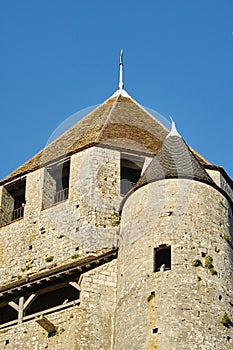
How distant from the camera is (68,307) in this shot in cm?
2164

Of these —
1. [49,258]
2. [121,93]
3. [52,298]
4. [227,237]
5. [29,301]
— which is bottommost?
[29,301]

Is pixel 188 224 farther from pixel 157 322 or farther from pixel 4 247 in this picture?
pixel 4 247

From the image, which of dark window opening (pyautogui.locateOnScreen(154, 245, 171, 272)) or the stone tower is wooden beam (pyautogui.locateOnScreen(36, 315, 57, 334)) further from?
dark window opening (pyautogui.locateOnScreen(154, 245, 171, 272))

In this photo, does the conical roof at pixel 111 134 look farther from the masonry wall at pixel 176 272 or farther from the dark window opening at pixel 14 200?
the masonry wall at pixel 176 272

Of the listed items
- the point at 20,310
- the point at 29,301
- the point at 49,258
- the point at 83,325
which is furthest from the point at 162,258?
the point at 49,258

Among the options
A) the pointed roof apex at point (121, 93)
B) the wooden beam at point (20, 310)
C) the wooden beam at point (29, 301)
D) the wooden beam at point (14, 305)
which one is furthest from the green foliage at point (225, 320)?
the pointed roof apex at point (121, 93)

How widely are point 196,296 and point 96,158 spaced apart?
695 centimetres

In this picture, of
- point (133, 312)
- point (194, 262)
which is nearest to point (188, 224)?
point (194, 262)

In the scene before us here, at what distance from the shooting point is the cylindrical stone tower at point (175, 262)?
63.5ft

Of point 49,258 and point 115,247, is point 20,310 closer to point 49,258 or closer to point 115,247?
point 49,258

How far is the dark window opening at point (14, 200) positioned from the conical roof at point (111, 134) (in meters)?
0.29

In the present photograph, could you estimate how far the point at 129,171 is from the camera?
26219 millimetres

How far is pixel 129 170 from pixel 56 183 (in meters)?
2.25

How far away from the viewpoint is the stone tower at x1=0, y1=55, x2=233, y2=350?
19.8 metres
